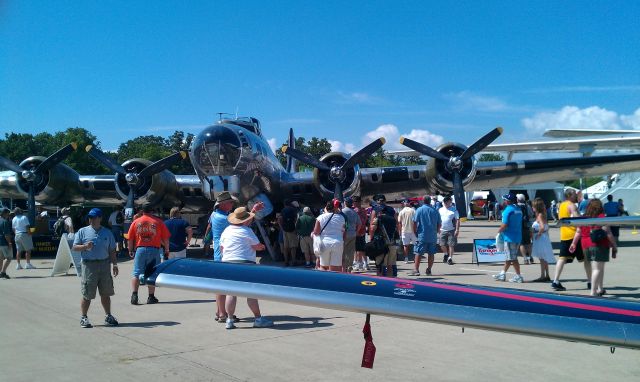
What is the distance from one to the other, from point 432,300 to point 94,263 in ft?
19.4

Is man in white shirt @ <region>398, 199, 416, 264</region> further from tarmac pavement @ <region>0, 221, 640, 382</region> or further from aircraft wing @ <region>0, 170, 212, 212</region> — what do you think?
aircraft wing @ <region>0, 170, 212, 212</region>

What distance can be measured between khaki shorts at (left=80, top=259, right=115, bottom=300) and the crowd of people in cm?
→ 1

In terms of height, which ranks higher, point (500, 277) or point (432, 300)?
point (432, 300)

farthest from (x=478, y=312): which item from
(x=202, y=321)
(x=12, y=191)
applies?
(x=12, y=191)

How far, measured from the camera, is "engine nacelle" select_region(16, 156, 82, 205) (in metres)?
17.9

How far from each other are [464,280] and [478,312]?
874 centimetres

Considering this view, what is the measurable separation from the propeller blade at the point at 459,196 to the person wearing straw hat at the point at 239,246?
388 inches

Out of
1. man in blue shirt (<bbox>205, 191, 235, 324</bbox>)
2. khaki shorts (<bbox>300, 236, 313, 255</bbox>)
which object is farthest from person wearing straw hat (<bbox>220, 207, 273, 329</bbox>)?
khaki shorts (<bbox>300, 236, 313, 255</bbox>)

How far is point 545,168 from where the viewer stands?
18359 millimetres

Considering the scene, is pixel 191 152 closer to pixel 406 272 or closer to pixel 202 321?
pixel 406 272

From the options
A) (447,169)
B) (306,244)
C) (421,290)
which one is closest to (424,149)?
(447,169)

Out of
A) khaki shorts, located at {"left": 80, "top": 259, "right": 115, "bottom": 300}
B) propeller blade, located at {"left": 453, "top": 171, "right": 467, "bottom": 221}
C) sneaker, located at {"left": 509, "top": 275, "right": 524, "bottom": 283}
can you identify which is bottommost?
sneaker, located at {"left": 509, "top": 275, "right": 524, "bottom": 283}

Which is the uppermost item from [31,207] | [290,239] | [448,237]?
[31,207]

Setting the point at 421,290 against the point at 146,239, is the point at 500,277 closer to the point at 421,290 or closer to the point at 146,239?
the point at 146,239
